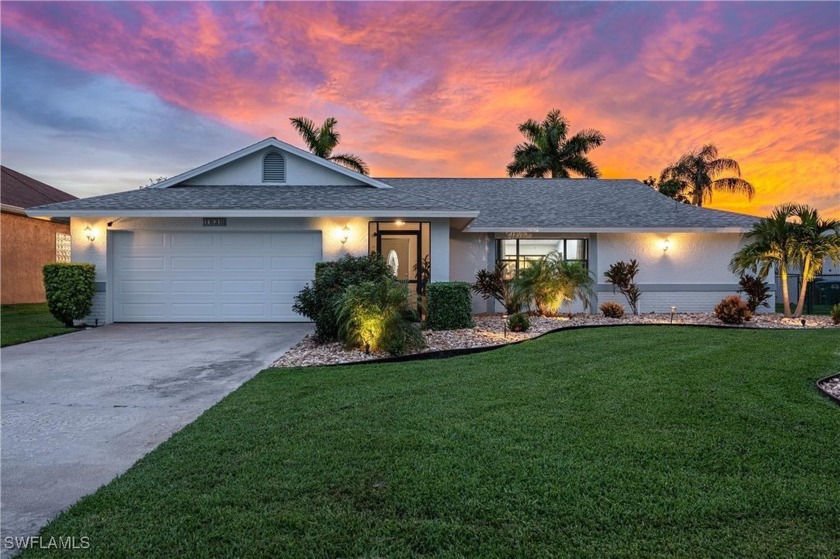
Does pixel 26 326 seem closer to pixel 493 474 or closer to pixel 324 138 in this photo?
pixel 493 474

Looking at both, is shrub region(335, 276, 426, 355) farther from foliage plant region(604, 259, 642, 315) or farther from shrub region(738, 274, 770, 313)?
shrub region(738, 274, 770, 313)

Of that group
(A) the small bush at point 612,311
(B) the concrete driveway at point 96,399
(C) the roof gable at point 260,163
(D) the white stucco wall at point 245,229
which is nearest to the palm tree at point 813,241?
(A) the small bush at point 612,311

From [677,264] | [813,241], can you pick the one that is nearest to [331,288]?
[677,264]

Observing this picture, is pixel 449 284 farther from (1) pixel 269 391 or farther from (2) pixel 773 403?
(2) pixel 773 403

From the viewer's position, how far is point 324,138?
77.8 feet

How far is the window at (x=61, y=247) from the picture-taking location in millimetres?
16500

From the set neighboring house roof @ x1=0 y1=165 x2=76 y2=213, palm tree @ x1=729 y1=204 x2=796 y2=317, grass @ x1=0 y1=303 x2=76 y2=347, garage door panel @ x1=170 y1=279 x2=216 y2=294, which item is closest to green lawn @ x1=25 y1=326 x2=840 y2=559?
garage door panel @ x1=170 y1=279 x2=216 y2=294

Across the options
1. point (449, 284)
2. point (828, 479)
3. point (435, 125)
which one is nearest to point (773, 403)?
point (828, 479)

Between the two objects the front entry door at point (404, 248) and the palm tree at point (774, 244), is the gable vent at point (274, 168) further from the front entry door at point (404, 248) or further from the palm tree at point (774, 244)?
the palm tree at point (774, 244)

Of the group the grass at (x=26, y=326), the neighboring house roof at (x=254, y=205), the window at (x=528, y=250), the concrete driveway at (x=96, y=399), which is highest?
the neighboring house roof at (x=254, y=205)

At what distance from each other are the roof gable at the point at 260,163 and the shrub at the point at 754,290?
10.8m

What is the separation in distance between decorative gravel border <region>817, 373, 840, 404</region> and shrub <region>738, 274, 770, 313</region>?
7.96m

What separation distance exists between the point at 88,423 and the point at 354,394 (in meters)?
2.59

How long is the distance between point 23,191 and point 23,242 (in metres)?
2.88
